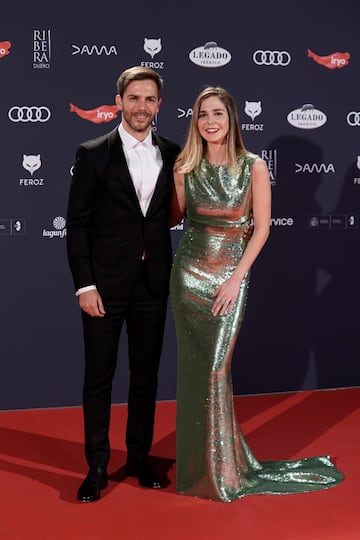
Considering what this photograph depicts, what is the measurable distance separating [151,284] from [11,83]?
1735 millimetres

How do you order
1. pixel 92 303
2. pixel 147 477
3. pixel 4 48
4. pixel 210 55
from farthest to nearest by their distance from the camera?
pixel 210 55
pixel 4 48
pixel 147 477
pixel 92 303

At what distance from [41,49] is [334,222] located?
6.68ft

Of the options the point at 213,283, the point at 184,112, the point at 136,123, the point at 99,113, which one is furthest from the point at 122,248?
the point at 184,112

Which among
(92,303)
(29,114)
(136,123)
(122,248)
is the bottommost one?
(92,303)

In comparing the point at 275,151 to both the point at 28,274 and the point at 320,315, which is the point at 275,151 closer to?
the point at 320,315

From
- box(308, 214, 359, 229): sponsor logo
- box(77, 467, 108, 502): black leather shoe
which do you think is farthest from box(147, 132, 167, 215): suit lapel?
box(308, 214, 359, 229): sponsor logo

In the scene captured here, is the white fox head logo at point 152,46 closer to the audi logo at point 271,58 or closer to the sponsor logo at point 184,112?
the sponsor logo at point 184,112

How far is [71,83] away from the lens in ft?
14.6

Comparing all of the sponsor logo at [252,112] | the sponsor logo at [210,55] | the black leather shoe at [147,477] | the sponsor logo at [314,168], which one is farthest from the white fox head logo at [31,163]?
the black leather shoe at [147,477]

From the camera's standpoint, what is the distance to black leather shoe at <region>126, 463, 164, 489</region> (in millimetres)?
3377

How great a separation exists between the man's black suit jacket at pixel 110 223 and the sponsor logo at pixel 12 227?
4.34 feet

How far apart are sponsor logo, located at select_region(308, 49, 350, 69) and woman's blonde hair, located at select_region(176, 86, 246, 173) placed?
179 centimetres

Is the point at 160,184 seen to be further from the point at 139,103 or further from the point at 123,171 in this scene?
the point at 139,103

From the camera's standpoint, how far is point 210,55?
4.63m
